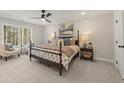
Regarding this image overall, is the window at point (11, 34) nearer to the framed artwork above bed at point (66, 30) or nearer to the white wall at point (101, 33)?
the framed artwork above bed at point (66, 30)

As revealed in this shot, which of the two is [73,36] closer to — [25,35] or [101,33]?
[101,33]

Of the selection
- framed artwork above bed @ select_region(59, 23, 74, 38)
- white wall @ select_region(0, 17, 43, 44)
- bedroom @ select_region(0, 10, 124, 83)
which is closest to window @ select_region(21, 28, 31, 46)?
bedroom @ select_region(0, 10, 124, 83)

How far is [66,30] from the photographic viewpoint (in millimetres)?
5844

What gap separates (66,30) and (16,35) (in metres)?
3.64

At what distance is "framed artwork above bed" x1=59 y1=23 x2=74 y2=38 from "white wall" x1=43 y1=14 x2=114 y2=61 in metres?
0.69

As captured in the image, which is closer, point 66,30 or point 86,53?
point 86,53

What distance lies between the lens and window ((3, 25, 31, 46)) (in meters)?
5.57

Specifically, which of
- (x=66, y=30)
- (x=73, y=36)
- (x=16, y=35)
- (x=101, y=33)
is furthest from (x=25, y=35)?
(x=101, y=33)

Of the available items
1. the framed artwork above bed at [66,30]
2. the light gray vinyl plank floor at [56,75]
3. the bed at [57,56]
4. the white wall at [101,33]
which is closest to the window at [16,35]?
the framed artwork above bed at [66,30]

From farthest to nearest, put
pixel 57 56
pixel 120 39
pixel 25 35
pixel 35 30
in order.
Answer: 1. pixel 35 30
2. pixel 25 35
3. pixel 57 56
4. pixel 120 39

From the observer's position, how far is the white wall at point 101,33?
426 cm

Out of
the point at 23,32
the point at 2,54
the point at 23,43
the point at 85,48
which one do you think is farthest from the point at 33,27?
the point at 85,48

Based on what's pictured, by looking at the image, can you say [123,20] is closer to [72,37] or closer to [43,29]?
[72,37]
